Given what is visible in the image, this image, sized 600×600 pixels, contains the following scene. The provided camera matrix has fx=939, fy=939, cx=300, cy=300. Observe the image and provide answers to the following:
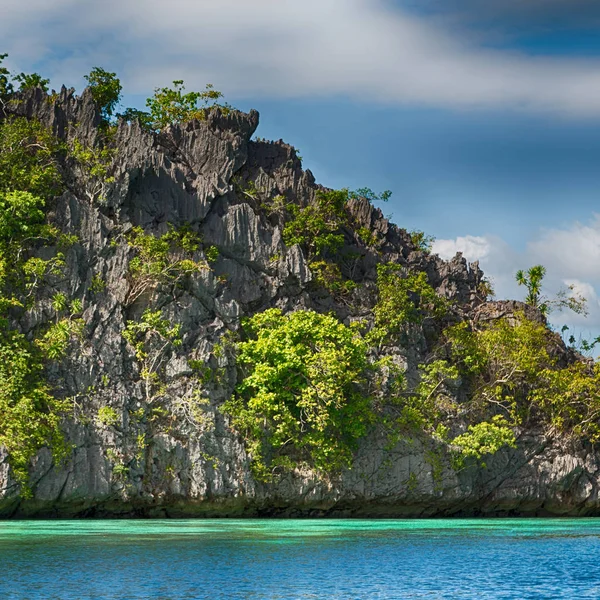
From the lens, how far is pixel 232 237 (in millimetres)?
35656

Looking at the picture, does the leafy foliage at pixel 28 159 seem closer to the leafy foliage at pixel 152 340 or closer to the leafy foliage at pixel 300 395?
the leafy foliage at pixel 152 340

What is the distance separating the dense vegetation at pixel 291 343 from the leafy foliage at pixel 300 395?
0.06 meters

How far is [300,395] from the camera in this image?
32.3 m

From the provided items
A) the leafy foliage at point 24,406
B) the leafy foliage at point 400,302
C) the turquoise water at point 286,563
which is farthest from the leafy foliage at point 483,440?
the leafy foliage at point 24,406

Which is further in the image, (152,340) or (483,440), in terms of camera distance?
(483,440)

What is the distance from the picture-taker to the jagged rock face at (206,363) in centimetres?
3000

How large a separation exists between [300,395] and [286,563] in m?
15.4

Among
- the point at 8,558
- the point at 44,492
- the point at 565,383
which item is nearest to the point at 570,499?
the point at 565,383

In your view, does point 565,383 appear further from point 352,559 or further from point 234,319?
point 352,559

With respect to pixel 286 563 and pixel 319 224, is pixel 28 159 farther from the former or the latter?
pixel 286 563

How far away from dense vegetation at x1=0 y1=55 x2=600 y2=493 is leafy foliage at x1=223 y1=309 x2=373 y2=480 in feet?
0.19

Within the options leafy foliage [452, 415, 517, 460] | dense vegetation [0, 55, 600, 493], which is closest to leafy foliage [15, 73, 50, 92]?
dense vegetation [0, 55, 600, 493]

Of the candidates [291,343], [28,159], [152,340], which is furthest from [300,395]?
[28,159]

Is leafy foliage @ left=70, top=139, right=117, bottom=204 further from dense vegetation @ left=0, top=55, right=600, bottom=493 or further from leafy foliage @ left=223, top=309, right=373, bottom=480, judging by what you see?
leafy foliage @ left=223, top=309, right=373, bottom=480
